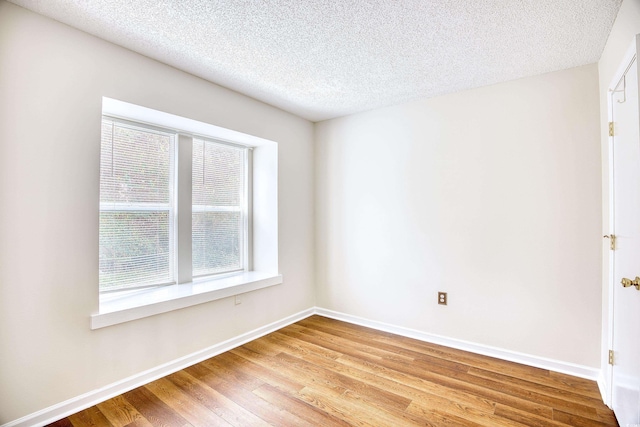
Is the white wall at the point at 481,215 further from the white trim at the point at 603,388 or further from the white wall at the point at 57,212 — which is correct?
the white wall at the point at 57,212

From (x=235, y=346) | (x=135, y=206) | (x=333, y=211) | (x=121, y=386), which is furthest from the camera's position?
(x=333, y=211)

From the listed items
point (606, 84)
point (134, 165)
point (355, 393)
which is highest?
→ point (606, 84)

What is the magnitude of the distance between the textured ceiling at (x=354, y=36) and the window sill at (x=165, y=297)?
73.3 inches

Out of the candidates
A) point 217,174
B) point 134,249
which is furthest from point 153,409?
point 217,174

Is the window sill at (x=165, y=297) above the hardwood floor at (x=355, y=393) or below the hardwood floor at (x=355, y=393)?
above

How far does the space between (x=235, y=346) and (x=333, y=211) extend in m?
1.83

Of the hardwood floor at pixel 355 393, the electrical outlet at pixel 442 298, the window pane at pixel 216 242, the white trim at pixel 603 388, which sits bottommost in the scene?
the hardwood floor at pixel 355 393

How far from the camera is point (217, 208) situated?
10.5 feet

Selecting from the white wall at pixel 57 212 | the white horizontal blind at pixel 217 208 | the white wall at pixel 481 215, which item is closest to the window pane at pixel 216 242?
the white horizontal blind at pixel 217 208

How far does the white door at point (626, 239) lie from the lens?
1484 mm

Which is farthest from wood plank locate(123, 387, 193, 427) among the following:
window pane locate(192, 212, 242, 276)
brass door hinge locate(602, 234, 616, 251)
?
brass door hinge locate(602, 234, 616, 251)

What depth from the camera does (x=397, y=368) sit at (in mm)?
2453

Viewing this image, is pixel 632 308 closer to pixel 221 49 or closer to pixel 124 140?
pixel 221 49

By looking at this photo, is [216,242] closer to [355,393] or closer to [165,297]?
[165,297]
